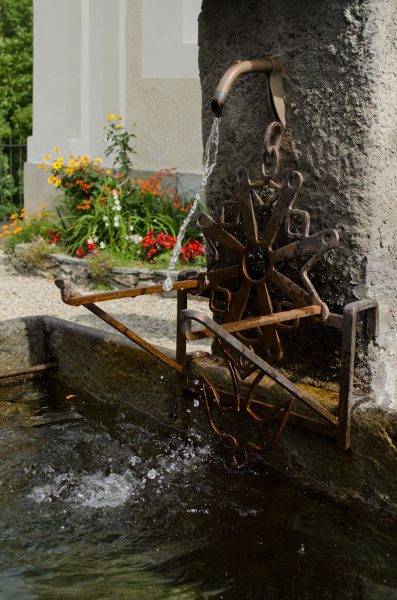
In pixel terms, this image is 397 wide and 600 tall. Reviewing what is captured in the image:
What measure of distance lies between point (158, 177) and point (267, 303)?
17.7ft

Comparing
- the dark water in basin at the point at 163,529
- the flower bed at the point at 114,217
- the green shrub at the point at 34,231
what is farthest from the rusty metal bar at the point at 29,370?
the green shrub at the point at 34,231

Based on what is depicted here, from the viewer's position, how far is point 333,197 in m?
2.66

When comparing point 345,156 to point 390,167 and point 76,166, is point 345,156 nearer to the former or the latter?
point 390,167

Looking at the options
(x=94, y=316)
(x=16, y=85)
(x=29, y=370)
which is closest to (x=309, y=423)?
(x=29, y=370)

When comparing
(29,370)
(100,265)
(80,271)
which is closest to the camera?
(29,370)

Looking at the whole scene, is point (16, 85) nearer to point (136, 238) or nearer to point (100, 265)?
point (136, 238)

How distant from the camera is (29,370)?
142 inches

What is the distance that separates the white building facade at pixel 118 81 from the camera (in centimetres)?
800

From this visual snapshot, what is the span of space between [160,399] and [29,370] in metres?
0.72

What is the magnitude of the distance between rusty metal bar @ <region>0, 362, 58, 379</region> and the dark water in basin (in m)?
0.50

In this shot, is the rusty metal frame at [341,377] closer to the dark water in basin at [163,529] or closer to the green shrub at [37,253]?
the dark water in basin at [163,529]

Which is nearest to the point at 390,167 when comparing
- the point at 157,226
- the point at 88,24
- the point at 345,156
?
the point at 345,156

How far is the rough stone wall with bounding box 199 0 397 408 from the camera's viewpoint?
101 inches

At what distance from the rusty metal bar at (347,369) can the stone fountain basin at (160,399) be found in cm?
3
